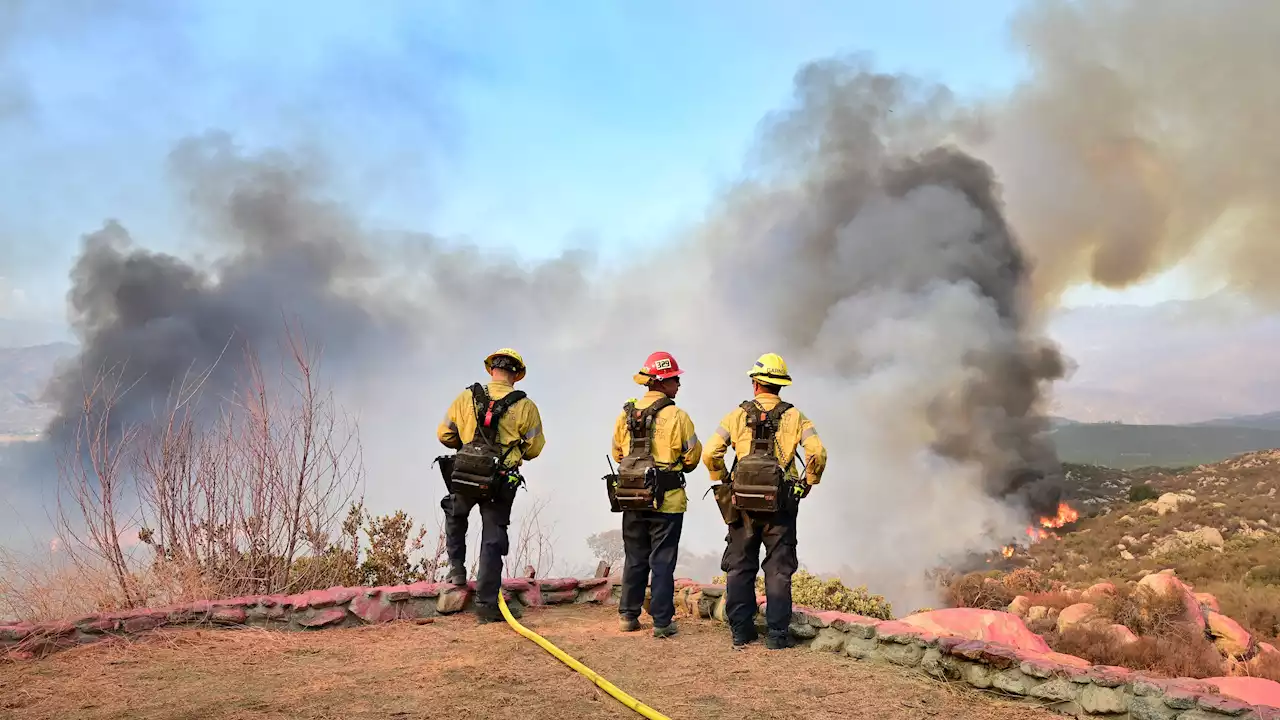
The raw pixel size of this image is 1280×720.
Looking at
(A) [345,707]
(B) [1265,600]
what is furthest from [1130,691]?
(B) [1265,600]

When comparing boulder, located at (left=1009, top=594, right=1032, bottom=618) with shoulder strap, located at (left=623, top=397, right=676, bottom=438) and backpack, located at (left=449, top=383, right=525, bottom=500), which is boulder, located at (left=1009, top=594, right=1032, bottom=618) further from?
backpack, located at (left=449, top=383, right=525, bottom=500)

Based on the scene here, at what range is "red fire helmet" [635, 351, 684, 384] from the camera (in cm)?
766

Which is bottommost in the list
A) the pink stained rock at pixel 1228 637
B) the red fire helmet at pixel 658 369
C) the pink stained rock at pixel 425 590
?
the pink stained rock at pixel 1228 637

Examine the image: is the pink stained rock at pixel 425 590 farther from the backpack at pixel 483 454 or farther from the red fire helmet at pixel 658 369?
the red fire helmet at pixel 658 369

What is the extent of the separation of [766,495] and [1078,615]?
8.77 metres

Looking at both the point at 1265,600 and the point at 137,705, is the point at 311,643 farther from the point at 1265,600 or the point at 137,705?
the point at 1265,600

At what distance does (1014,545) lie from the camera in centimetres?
5309

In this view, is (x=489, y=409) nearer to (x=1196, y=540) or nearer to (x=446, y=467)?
(x=446, y=467)

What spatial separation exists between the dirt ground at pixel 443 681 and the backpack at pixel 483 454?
1375 mm

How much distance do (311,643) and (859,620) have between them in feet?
15.8

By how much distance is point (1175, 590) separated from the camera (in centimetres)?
1229

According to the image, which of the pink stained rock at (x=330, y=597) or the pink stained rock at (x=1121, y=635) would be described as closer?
the pink stained rock at (x=330, y=597)

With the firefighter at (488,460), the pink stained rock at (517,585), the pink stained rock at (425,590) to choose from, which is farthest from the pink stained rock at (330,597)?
the pink stained rock at (517,585)

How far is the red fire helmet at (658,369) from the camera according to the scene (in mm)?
7656
